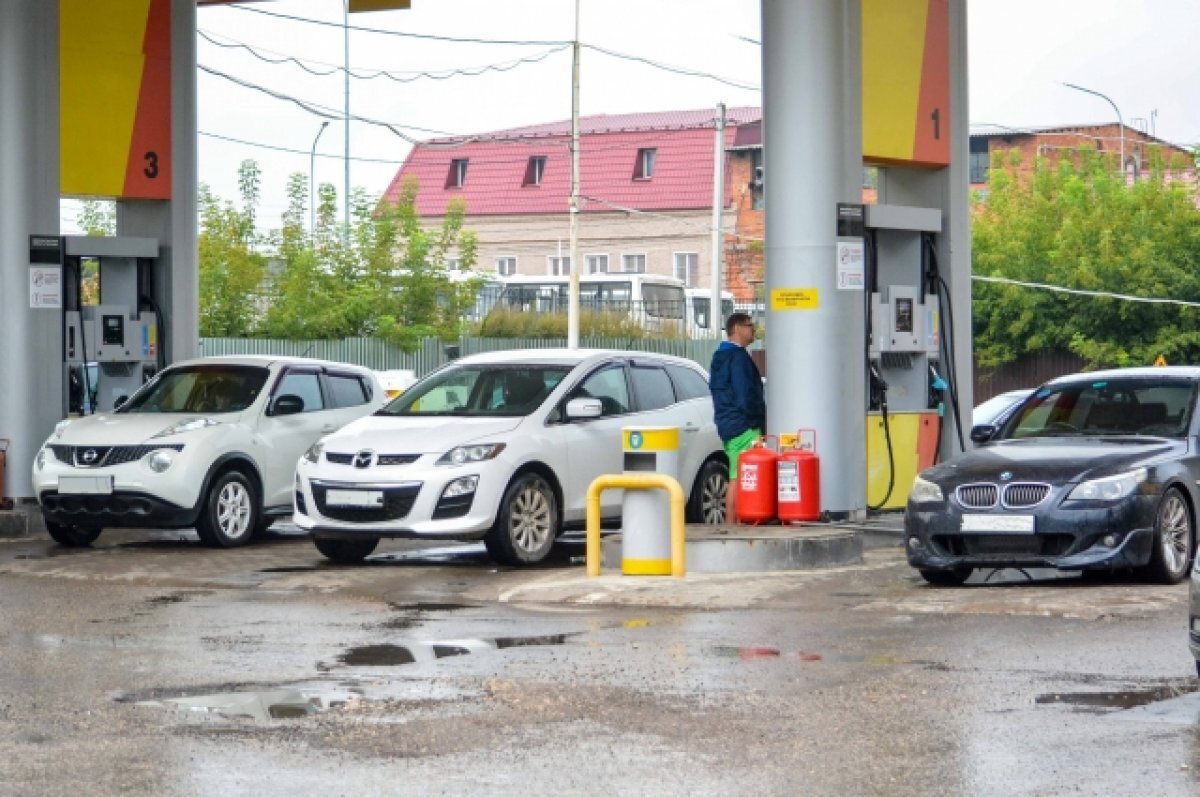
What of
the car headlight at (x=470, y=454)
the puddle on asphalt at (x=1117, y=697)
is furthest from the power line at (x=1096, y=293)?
the puddle on asphalt at (x=1117, y=697)

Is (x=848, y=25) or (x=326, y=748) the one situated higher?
(x=848, y=25)

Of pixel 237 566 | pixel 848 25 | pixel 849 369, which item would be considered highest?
pixel 848 25

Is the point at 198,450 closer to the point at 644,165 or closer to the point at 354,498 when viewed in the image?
the point at 354,498

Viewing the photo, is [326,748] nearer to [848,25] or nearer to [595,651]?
[595,651]

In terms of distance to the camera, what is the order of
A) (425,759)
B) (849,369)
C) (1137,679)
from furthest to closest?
1. (849,369)
2. (1137,679)
3. (425,759)

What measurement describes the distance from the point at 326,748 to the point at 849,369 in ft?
34.7

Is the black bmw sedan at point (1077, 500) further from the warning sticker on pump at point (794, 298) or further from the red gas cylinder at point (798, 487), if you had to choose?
the warning sticker on pump at point (794, 298)

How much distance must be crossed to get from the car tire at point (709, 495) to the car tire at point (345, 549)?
275 centimetres

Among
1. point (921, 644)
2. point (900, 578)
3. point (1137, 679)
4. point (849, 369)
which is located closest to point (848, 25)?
point (849, 369)

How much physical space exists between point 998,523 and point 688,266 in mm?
62103

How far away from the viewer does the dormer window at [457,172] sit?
79.9m

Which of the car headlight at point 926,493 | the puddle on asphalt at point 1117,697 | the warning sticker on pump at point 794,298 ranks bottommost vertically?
the puddle on asphalt at point 1117,697

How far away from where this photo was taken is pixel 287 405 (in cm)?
1884

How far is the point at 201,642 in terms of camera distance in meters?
11.2
